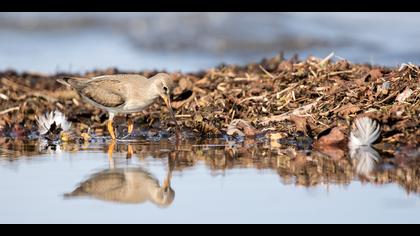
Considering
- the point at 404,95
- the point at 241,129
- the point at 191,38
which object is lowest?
the point at 241,129

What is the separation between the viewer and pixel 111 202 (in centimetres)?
559

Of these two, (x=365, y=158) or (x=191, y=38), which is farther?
(x=191, y=38)

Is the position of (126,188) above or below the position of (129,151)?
below

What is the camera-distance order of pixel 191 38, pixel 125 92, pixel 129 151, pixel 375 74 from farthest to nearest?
pixel 191 38, pixel 125 92, pixel 375 74, pixel 129 151

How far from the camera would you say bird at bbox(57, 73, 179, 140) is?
30.5 feet

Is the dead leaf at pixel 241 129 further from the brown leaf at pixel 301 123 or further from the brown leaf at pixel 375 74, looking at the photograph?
the brown leaf at pixel 375 74

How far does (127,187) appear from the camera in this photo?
240 inches

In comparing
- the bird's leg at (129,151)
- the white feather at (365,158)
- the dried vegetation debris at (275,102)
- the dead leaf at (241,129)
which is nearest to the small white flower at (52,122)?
the dried vegetation debris at (275,102)

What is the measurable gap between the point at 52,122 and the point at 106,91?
0.85 m

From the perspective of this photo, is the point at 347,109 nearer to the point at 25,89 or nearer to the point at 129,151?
the point at 129,151

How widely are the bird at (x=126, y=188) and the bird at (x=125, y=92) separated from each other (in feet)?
8.13

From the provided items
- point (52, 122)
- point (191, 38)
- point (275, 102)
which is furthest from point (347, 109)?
point (191, 38)

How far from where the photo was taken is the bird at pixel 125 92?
9.30m

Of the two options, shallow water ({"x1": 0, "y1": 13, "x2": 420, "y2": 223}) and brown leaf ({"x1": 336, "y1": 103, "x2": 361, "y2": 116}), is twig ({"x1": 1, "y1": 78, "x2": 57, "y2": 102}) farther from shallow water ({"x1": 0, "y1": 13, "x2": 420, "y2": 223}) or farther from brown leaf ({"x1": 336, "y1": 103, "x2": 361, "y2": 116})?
brown leaf ({"x1": 336, "y1": 103, "x2": 361, "y2": 116})
